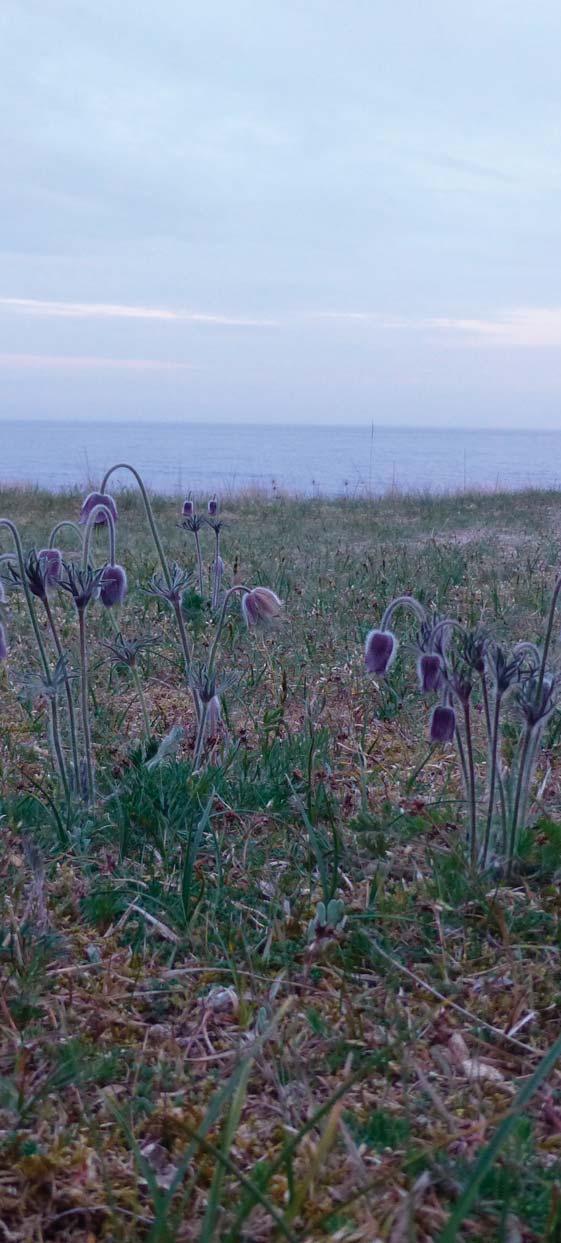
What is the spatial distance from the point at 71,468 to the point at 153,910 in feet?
156

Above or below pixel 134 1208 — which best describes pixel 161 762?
above

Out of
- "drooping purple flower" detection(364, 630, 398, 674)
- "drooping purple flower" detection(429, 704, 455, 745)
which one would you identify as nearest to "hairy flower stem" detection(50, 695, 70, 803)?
"drooping purple flower" detection(364, 630, 398, 674)

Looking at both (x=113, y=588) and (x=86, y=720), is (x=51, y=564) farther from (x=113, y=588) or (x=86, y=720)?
(x=86, y=720)

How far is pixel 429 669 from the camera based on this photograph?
2.50 m

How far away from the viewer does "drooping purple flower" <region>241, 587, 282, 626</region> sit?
314 centimetres

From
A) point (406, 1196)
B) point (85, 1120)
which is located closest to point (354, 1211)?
point (406, 1196)

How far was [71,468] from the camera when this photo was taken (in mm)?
47938

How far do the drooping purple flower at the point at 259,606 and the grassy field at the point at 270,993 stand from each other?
1.37 ft

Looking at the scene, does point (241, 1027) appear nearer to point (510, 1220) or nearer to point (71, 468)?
point (510, 1220)

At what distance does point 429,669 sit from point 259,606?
813mm

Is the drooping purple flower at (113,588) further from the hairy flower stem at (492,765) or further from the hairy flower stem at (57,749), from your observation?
the hairy flower stem at (492,765)

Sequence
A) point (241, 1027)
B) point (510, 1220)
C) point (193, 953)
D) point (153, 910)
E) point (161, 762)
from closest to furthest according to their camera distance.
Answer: point (510, 1220) < point (241, 1027) < point (193, 953) < point (153, 910) < point (161, 762)

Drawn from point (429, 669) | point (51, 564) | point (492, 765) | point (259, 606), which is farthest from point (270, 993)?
point (51, 564)

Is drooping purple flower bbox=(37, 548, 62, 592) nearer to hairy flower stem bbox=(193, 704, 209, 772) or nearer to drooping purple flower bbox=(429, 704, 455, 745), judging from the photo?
hairy flower stem bbox=(193, 704, 209, 772)
